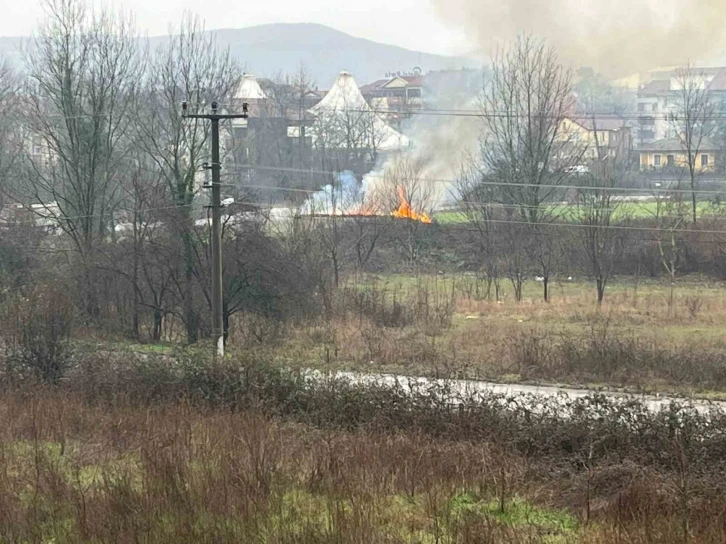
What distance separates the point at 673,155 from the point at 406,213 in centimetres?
1383

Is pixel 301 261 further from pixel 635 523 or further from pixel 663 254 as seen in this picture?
pixel 635 523

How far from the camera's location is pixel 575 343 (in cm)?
1959

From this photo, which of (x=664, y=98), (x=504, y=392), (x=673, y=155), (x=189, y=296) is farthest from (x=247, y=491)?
(x=673, y=155)

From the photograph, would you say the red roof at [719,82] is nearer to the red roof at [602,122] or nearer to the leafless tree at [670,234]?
the red roof at [602,122]

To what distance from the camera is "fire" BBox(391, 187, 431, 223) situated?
39312mm

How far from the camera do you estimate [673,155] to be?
41.9 m

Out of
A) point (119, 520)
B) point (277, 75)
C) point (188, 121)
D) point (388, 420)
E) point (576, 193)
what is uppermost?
point (277, 75)

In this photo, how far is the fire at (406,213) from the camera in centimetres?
3931

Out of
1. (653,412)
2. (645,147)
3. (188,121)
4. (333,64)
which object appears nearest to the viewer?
(653,412)

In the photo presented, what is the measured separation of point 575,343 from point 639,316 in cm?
659

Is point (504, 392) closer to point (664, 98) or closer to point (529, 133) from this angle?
point (529, 133)

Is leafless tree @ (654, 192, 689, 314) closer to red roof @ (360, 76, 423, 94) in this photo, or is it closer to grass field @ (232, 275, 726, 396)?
grass field @ (232, 275, 726, 396)

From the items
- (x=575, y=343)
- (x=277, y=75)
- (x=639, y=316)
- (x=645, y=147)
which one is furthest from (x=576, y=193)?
(x=277, y=75)

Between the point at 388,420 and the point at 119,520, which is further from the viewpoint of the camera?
the point at 388,420
